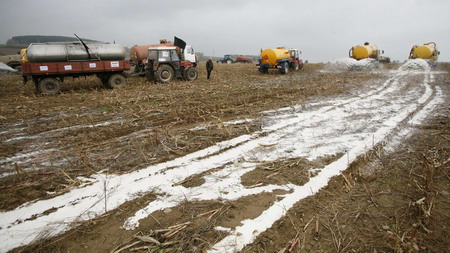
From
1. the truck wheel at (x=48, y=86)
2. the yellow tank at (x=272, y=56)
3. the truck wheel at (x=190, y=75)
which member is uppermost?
the yellow tank at (x=272, y=56)

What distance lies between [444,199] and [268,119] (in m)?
3.93

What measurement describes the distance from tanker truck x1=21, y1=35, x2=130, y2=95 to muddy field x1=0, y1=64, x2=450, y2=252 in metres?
5.32

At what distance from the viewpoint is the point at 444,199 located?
2.87 meters

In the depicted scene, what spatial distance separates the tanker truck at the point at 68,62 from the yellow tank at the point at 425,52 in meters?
26.8

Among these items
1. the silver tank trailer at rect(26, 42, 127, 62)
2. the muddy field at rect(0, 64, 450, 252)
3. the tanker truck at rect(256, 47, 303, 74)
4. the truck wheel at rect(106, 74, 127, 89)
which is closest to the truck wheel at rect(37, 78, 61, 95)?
the silver tank trailer at rect(26, 42, 127, 62)

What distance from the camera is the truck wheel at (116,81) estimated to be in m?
12.3

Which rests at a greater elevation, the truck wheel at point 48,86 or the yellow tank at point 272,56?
the yellow tank at point 272,56

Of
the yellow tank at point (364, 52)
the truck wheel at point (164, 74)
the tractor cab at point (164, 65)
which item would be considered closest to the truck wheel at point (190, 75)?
the tractor cab at point (164, 65)

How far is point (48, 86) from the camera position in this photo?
10.8 metres

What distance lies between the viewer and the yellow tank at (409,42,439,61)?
22.5 meters

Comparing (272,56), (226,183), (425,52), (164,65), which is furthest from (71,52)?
(425,52)

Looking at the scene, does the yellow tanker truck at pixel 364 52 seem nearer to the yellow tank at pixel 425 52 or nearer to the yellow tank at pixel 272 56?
the yellow tank at pixel 425 52

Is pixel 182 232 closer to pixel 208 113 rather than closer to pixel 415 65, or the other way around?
pixel 208 113

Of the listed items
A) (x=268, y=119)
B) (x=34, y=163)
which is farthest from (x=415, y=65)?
(x=34, y=163)
